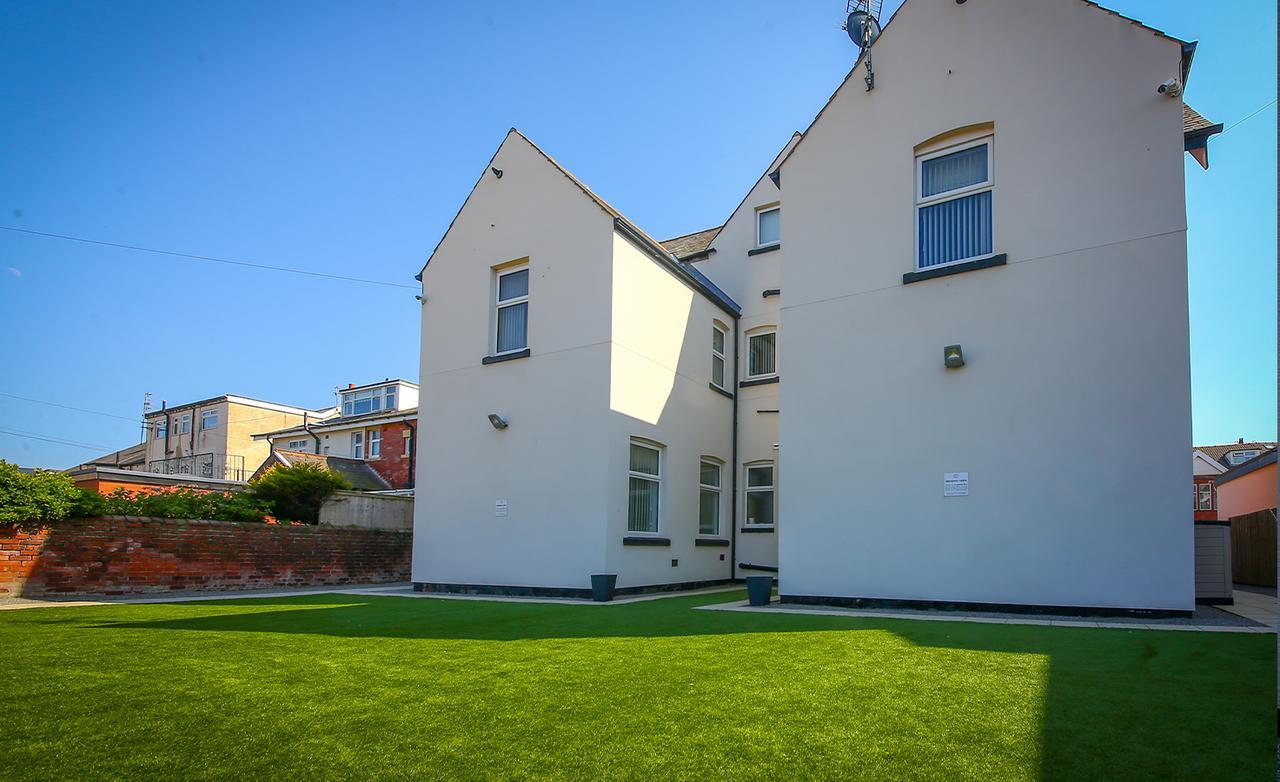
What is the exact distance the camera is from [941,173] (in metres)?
9.66

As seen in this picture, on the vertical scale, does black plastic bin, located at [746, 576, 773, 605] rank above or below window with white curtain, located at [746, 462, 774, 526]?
below

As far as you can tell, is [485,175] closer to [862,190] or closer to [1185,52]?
[862,190]

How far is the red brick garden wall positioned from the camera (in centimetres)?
1037

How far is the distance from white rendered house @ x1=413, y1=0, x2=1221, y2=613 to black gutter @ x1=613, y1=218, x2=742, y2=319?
58mm

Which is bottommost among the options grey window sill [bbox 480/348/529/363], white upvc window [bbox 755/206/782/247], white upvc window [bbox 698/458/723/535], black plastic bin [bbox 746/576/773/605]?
black plastic bin [bbox 746/576/773/605]

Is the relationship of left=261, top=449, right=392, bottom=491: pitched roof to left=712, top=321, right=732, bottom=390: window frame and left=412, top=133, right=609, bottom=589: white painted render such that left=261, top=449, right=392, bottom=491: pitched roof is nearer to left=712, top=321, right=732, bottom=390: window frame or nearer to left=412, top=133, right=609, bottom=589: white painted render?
left=412, top=133, right=609, bottom=589: white painted render

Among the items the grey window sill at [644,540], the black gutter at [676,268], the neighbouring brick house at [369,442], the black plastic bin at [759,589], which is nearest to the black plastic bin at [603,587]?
the grey window sill at [644,540]

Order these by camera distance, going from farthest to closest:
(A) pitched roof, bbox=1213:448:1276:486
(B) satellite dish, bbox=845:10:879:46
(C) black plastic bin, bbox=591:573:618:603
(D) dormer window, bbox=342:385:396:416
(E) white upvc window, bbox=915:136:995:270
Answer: (D) dormer window, bbox=342:385:396:416
(A) pitched roof, bbox=1213:448:1276:486
(B) satellite dish, bbox=845:10:879:46
(C) black plastic bin, bbox=591:573:618:603
(E) white upvc window, bbox=915:136:995:270

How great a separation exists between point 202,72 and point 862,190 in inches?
368

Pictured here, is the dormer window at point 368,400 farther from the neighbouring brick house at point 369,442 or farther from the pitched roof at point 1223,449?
the pitched roof at point 1223,449

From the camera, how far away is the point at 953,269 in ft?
29.8

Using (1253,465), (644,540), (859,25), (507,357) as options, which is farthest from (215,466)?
(1253,465)

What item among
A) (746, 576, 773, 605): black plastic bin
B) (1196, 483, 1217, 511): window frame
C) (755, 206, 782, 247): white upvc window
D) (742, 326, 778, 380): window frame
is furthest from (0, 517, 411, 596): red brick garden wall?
(1196, 483, 1217, 511): window frame

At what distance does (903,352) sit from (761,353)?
630cm
